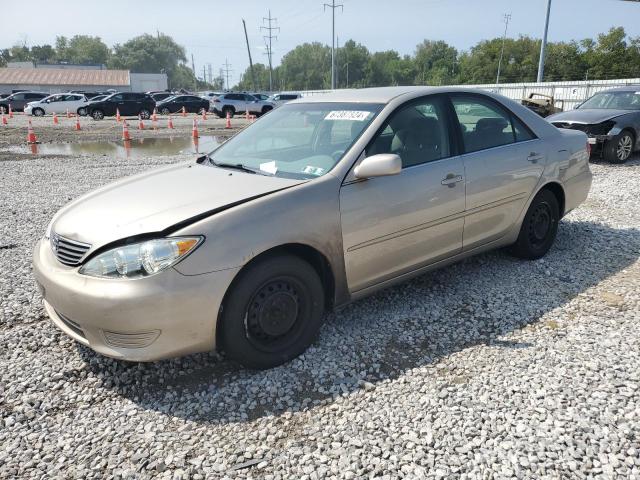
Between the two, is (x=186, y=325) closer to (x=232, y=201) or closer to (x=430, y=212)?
(x=232, y=201)

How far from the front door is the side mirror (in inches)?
4.2

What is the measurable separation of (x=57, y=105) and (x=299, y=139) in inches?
1352

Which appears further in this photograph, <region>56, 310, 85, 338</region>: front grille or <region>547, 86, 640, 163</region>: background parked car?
<region>547, 86, 640, 163</region>: background parked car

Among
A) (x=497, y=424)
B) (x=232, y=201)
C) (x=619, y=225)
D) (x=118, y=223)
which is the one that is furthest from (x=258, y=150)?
(x=619, y=225)

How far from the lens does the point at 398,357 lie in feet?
10.3

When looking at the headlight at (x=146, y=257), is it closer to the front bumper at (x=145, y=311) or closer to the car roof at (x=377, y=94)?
the front bumper at (x=145, y=311)

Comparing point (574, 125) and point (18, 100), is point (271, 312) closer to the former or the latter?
point (574, 125)

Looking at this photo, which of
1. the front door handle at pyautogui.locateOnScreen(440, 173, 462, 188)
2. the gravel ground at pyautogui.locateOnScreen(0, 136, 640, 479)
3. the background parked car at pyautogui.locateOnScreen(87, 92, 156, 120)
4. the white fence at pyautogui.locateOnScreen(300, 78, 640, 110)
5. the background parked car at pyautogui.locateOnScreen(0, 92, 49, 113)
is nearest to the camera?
the gravel ground at pyautogui.locateOnScreen(0, 136, 640, 479)

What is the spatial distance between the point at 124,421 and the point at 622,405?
8.67ft

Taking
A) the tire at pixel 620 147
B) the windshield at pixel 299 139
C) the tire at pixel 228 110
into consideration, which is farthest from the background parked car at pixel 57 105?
the windshield at pixel 299 139

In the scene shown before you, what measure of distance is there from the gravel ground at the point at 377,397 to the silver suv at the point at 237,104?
29.4 m

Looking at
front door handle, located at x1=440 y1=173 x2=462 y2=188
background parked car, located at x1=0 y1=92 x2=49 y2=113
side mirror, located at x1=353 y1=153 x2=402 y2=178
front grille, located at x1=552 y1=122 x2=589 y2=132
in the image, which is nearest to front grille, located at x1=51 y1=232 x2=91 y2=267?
side mirror, located at x1=353 y1=153 x2=402 y2=178

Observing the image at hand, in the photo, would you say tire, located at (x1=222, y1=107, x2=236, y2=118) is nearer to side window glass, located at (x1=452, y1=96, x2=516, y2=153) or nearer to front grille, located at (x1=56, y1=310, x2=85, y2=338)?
side window glass, located at (x1=452, y1=96, x2=516, y2=153)

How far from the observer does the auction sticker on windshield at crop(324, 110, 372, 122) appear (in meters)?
3.47
